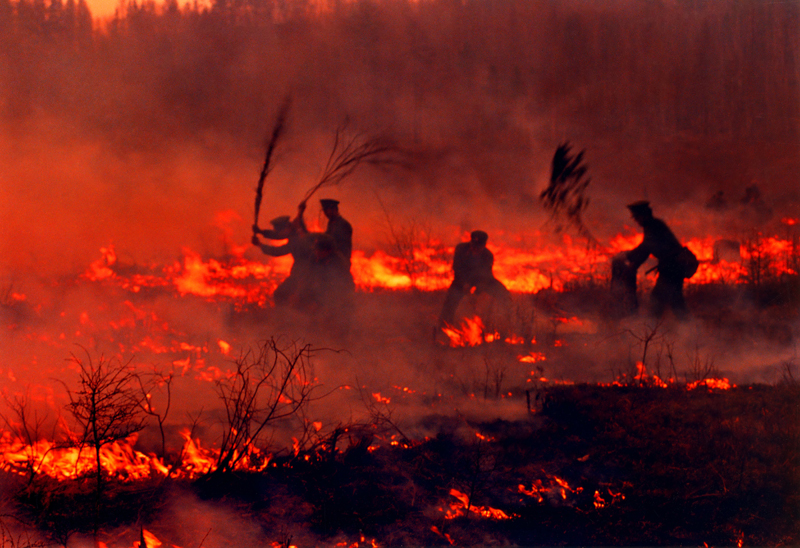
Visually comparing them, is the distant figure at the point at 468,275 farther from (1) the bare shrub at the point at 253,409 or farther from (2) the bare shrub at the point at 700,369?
(2) the bare shrub at the point at 700,369

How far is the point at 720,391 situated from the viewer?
5.91 metres

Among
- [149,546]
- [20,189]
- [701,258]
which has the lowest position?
[149,546]

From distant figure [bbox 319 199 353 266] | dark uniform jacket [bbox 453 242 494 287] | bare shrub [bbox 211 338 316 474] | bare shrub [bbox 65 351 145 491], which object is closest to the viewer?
bare shrub [bbox 65 351 145 491]

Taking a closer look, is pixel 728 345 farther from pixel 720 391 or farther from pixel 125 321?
pixel 125 321

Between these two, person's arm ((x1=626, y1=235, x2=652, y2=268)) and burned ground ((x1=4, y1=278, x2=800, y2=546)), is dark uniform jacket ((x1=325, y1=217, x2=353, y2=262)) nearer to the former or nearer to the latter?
burned ground ((x1=4, y1=278, x2=800, y2=546))

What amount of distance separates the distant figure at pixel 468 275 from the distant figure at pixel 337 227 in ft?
4.48

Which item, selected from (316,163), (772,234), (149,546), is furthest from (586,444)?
(772,234)

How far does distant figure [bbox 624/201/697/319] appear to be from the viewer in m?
7.32

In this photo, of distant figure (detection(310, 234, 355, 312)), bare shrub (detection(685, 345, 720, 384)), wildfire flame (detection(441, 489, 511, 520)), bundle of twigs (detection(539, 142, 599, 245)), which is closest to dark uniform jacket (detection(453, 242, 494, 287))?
distant figure (detection(310, 234, 355, 312))

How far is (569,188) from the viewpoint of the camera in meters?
8.38

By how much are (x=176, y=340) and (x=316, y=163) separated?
3.38m

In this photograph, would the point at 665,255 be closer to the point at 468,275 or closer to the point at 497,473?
the point at 468,275

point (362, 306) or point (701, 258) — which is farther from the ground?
point (701, 258)

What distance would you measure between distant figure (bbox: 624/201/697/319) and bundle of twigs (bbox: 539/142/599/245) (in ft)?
A: 2.69
